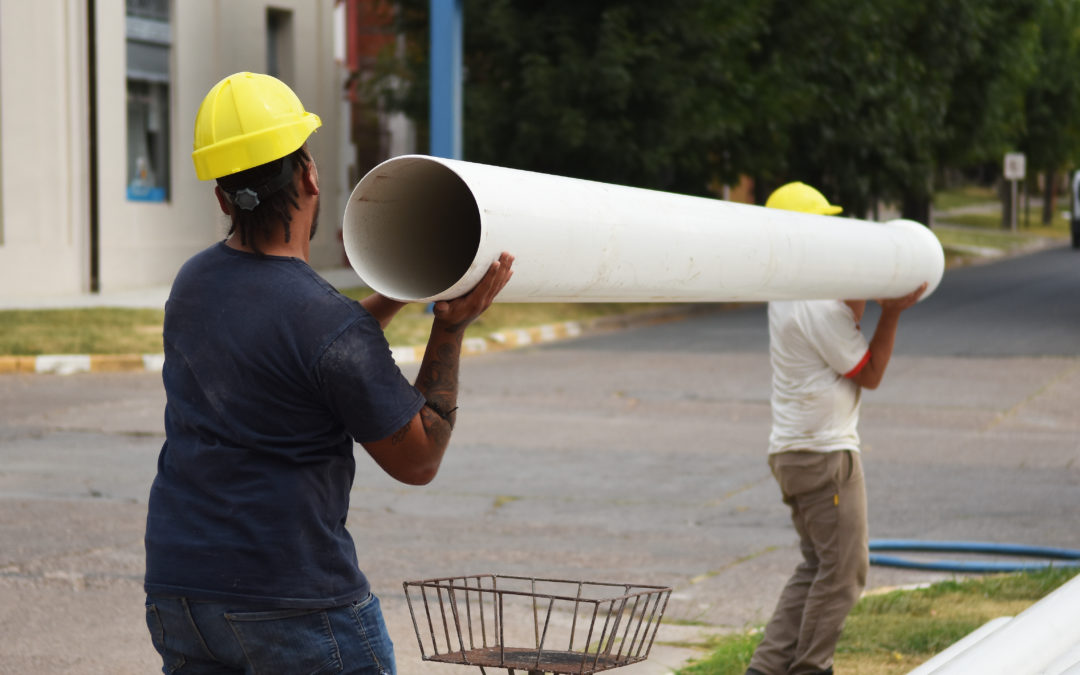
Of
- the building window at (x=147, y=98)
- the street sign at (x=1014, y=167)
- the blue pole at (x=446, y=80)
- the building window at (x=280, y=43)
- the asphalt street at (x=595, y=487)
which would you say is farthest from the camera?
the street sign at (x=1014, y=167)

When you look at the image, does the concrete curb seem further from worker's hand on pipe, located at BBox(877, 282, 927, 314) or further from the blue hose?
worker's hand on pipe, located at BBox(877, 282, 927, 314)

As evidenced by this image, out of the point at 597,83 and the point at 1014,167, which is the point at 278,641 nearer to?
the point at 597,83

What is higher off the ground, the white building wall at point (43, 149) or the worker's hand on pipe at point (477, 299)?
the white building wall at point (43, 149)

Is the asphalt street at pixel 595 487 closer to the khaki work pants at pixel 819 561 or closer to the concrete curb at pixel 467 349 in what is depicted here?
the concrete curb at pixel 467 349

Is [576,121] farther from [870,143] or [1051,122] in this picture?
[1051,122]

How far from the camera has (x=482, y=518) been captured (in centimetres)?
813

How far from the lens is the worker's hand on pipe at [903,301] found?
4.33 metres

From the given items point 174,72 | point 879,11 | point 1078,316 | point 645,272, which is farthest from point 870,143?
point 645,272

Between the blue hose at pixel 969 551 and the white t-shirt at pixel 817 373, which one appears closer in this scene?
the white t-shirt at pixel 817 373

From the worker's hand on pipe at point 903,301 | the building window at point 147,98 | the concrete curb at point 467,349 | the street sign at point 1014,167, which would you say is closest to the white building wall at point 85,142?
the building window at point 147,98

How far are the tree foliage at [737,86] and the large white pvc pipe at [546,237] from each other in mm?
18580

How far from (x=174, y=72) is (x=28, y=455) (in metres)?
16.8

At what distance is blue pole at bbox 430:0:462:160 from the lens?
741 inches

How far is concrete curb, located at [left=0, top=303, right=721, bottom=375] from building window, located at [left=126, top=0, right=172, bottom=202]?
893 cm
